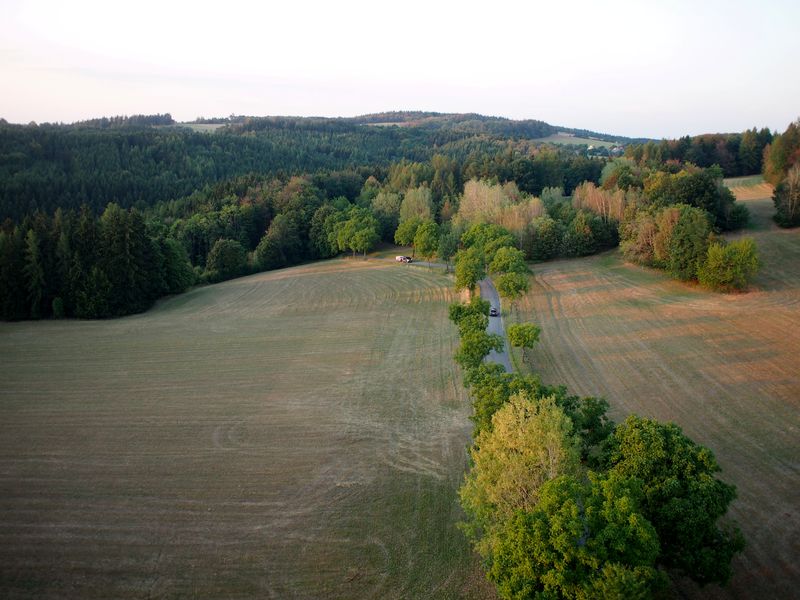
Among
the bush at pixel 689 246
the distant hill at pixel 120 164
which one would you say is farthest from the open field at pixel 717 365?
the distant hill at pixel 120 164

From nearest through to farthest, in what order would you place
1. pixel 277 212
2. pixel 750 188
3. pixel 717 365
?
pixel 717 365, pixel 750 188, pixel 277 212

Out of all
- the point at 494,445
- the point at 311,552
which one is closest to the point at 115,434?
the point at 311,552

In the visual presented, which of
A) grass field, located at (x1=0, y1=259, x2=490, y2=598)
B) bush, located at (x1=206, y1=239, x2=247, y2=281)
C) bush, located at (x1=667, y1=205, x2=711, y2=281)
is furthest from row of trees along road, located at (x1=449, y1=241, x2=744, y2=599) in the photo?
bush, located at (x1=206, y1=239, x2=247, y2=281)

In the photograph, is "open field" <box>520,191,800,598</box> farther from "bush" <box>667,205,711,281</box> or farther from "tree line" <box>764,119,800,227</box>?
"tree line" <box>764,119,800,227</box>

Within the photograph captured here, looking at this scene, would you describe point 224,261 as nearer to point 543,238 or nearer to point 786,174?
point 543,238

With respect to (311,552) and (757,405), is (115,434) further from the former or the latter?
(757,405)

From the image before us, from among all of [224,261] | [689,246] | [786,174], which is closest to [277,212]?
[224,261]
